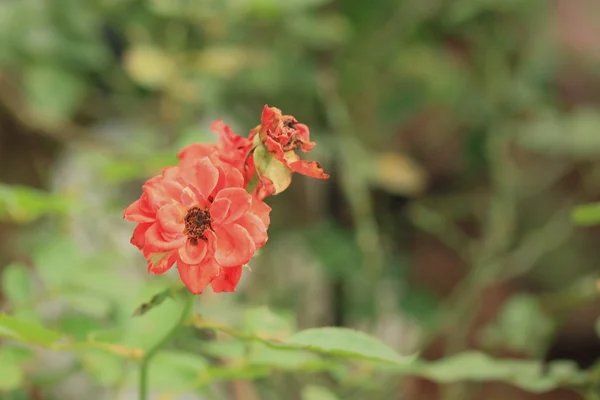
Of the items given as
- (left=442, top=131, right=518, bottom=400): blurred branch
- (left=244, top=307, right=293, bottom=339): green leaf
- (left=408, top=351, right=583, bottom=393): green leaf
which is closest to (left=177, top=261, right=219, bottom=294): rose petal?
(left=244, top=307, right=293, bottom=339): green leaf

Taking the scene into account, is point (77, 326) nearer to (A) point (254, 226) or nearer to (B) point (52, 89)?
(A) point (254, 226)

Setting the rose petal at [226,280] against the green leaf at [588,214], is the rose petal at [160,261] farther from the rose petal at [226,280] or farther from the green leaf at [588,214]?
the green leaf at [588,214]

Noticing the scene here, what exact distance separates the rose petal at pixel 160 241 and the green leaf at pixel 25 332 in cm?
9

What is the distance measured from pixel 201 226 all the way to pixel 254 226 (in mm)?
23

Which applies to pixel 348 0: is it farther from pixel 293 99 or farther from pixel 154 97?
pixel 154 97

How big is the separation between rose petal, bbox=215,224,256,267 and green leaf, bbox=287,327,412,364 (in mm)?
62

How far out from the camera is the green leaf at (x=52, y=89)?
2.63ft

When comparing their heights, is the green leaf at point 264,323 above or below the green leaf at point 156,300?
above

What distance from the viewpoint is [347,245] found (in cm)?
85

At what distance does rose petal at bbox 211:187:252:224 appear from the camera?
10.6 inches

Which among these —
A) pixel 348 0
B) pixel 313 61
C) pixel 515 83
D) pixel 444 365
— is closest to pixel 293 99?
pixel 313 61

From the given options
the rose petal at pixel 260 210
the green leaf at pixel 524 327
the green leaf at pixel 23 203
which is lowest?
the rose petal at pixel 260 210

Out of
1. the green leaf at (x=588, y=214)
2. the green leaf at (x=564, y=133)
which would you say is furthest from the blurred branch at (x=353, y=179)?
the green leaf at (x=588, y=214)

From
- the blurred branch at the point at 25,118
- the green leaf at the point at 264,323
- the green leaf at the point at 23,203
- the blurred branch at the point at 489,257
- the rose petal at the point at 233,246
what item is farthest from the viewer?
the blurred branch at the point at 25,118
